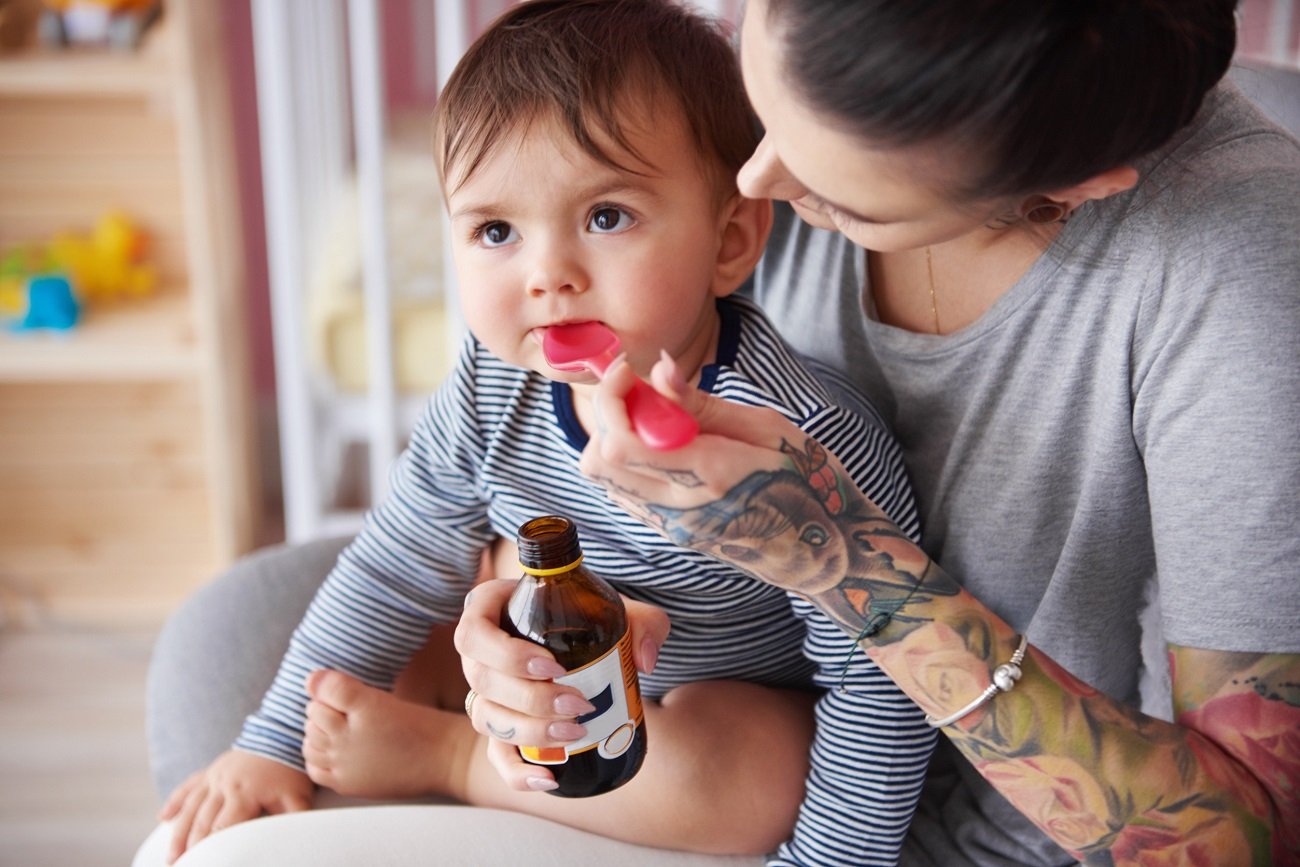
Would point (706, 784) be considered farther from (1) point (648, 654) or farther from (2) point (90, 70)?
(2) point (90, 70)

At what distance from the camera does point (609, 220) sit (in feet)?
3.04

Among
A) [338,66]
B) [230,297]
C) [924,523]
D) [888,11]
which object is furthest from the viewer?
[338,66]

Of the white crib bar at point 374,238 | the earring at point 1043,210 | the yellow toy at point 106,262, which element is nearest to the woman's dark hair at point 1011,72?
the earring at point 1043,210

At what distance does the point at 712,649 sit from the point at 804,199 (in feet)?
1.34

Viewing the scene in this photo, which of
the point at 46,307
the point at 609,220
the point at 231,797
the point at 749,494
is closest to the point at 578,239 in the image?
the point at 609,220

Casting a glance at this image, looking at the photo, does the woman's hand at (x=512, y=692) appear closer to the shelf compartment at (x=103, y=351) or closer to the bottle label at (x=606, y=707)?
the bottle label at (x=606, y=707)

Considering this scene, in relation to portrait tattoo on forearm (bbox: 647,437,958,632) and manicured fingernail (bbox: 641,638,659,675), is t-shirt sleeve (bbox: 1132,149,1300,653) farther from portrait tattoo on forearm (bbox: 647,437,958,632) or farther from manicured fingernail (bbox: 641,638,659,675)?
manicured fingernail (bbox: 641,638,659,675)

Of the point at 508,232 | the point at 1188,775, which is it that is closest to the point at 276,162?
the point at 508,232

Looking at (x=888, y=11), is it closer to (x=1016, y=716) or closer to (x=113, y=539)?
(x=1016, y=716)

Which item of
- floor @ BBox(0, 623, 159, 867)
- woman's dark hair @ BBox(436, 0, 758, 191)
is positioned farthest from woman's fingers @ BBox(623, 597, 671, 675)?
floor @ BBox(0, 623, 159, 867)

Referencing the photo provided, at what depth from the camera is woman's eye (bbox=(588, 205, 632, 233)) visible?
923mm

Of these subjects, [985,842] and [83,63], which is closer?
[985,842]

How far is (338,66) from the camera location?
2.35 meters

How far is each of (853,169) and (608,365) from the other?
232 millimetres
